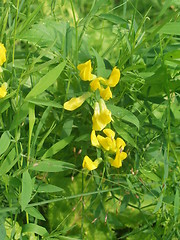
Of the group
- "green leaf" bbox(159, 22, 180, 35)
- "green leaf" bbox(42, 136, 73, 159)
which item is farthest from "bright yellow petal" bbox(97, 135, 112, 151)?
"green leaf" bbox(159, 22, 180, 35)

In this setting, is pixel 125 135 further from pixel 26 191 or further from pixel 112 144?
pixel 26 191

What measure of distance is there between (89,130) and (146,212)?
0.34 metres

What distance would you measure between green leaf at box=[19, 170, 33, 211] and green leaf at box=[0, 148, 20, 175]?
5cm

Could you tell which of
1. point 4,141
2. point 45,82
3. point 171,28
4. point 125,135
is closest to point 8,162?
point 4,141

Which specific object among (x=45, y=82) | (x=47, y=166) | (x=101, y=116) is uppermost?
(x=45, y=82)

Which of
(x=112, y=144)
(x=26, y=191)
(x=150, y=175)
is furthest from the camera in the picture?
(x=150, y=175)

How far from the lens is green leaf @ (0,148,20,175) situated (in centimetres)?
124

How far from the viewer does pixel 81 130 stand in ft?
4.93

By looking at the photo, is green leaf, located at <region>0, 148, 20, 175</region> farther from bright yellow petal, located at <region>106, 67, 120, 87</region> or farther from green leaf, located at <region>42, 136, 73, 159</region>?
bright yellow petal, located at <region>106, 67, 120, 87</region>

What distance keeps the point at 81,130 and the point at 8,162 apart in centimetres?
32

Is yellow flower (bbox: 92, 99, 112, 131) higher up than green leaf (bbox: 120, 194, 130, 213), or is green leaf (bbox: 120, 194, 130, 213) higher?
yellow flower (bbox: 92, 99, 112, 131)

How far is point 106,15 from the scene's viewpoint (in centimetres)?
142

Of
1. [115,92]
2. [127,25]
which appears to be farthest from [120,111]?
[127,25]

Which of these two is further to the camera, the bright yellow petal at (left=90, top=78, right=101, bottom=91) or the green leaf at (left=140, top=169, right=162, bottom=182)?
the green leaf at (left=140, top=169, right=162, bottom=182)
